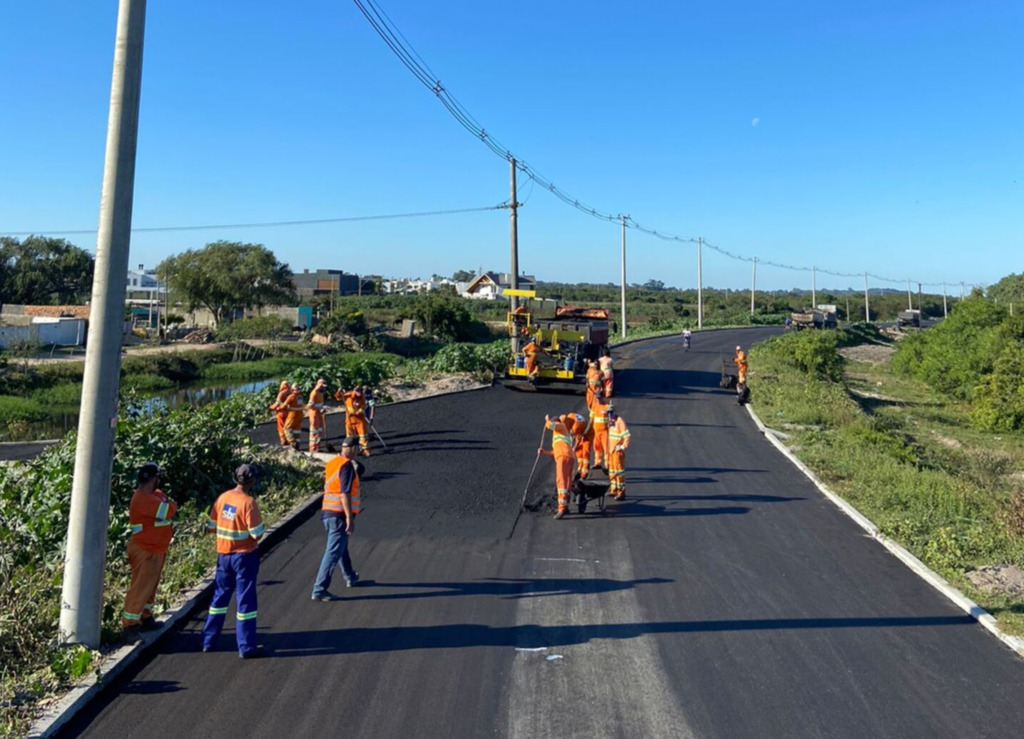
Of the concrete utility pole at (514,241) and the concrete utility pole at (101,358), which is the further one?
the concrete utility pole at (514,241)

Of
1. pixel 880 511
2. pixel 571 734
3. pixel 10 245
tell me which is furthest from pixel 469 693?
pixel 10 245

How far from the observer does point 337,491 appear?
25.6 ft

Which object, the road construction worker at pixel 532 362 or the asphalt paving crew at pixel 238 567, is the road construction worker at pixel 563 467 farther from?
the road construction worker at pixel 532 362

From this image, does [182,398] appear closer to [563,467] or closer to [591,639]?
[563,467]

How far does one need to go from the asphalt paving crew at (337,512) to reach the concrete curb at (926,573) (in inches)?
236

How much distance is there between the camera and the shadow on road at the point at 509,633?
22.2 ft

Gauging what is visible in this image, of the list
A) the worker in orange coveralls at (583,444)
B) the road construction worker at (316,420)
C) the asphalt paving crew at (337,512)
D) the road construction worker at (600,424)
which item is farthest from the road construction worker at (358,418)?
the asphalt paving crew at (337,512)

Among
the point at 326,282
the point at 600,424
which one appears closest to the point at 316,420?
the point at 600,424

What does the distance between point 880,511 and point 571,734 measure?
7.75m

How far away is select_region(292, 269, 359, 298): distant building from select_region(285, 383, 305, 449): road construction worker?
101 metres

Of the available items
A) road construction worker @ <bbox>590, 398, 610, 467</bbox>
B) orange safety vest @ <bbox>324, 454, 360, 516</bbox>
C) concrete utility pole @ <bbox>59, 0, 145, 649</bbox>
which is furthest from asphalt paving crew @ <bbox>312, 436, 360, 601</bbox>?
road construction worker @ <bbox>590, 398, 610, 467</bbox>

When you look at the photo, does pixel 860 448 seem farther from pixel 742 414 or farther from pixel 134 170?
pixel 134 170

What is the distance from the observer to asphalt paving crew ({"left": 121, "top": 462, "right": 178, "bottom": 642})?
6.69 meters

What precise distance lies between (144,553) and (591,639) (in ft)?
12.6
